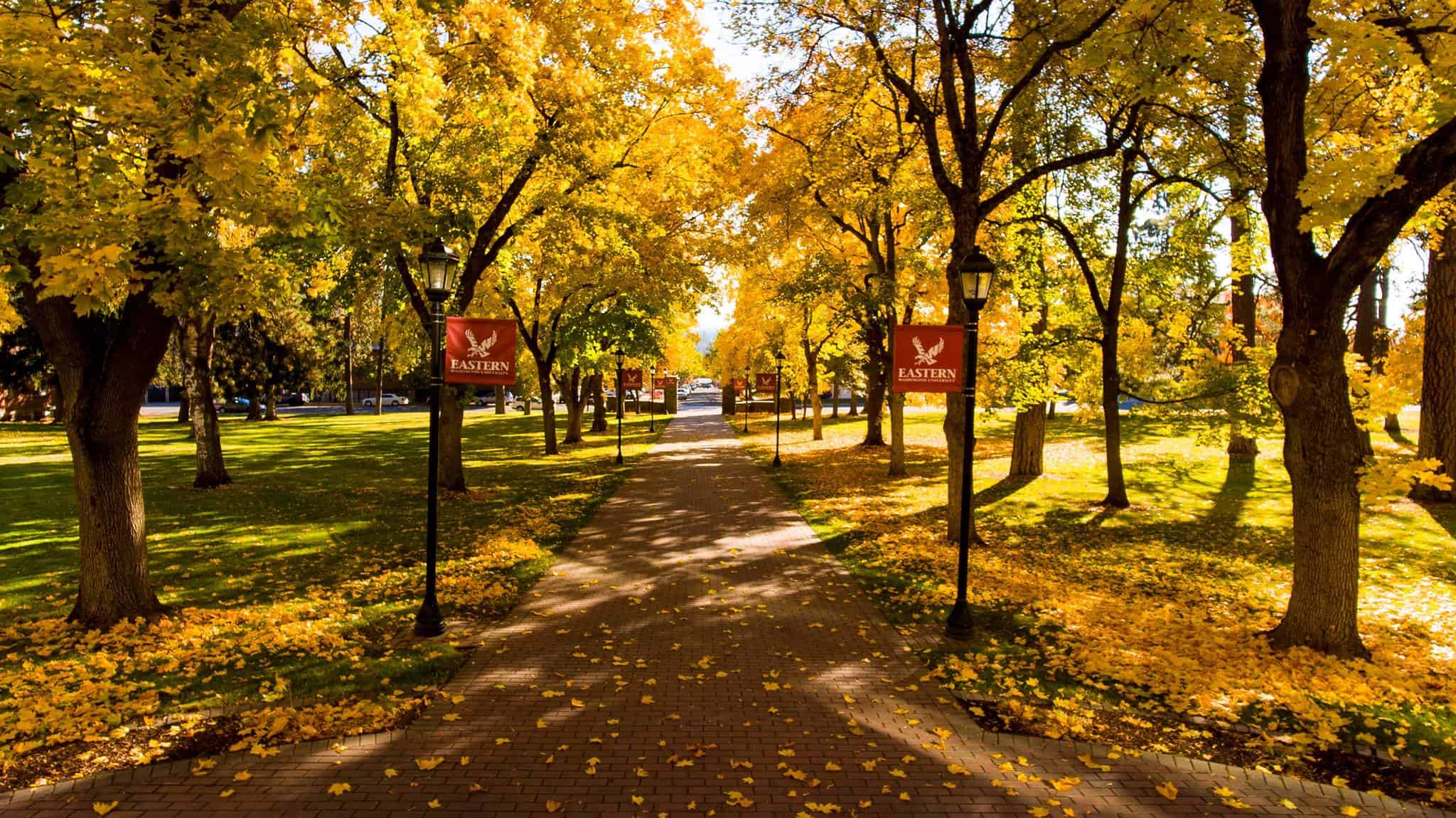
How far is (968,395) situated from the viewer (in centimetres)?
810

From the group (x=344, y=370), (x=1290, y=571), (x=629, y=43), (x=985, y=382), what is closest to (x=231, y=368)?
(x=344, y=370)

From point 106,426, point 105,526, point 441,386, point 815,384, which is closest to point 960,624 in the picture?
point 441,386

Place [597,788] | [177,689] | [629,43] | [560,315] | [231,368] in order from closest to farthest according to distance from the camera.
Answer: [597,788] < [177,689] < [629,43] < [560,315] < [231,368]

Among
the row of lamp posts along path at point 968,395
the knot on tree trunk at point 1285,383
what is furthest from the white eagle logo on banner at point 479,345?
the knot on tree trunk at point 1285,383

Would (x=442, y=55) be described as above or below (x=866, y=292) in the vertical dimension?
above

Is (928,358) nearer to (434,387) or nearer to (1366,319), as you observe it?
(434,387)

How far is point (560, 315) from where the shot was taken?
81.6 ft

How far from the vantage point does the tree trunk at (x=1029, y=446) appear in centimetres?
1904

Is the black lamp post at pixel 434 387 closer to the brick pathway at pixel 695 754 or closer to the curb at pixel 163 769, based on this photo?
the brick pathway at pixel 695 754

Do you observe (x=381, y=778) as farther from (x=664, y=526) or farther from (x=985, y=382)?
(x=985, y=382)

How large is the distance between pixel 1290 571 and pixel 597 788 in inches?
413

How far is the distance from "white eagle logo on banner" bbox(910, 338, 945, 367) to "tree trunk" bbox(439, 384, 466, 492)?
418 inches

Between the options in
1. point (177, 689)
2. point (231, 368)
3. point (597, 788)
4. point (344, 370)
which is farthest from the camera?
point (344, 370)

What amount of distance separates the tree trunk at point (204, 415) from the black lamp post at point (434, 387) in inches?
440
